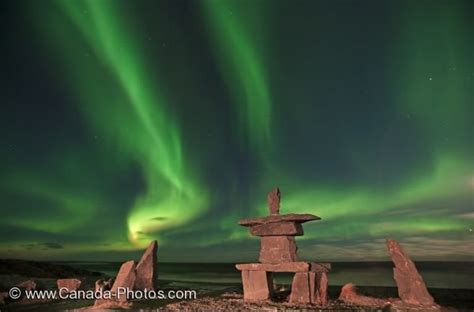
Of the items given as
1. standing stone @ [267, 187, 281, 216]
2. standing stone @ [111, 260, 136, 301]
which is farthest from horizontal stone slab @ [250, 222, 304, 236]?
standing stone @ [111, 260, 136, 301]

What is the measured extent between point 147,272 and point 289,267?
20.3 ft

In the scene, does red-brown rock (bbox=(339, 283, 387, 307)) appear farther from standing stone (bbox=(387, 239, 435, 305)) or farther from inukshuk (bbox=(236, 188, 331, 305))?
inukshuk (bbox=(236, 188, 331, 305))

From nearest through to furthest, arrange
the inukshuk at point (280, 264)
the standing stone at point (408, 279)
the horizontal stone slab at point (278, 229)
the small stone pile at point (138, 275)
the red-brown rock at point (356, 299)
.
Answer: the standing stone at point (408, 279), the inukshuk at point (280, 264), the red-brown rock at point (356, 299), the horizontal stone slab at point (278, 229), the small stone pile at point (138, 275)

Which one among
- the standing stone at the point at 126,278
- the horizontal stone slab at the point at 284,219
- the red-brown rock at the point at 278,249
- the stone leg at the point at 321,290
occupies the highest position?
the horizontal stone slab at the point at 284,219

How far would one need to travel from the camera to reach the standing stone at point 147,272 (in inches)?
647

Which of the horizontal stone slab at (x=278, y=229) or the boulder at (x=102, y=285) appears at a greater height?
the horizontal stone slab at (x=278, y=229)

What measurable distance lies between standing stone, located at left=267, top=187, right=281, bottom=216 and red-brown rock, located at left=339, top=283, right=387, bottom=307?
4.45 m

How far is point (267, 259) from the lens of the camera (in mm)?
15516

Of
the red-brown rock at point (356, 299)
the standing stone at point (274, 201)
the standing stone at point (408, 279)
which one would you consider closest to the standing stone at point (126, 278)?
the standing stone at point (274, 201)

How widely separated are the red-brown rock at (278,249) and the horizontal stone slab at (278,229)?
24 centimetres

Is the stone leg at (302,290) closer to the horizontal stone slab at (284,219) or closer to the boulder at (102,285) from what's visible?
the horizontal stone slab at (284,219)

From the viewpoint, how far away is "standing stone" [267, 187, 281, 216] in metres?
16.0

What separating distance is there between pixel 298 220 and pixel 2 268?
26.9 m

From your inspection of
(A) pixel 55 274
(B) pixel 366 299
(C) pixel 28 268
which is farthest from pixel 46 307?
(C) pixel 28 268
